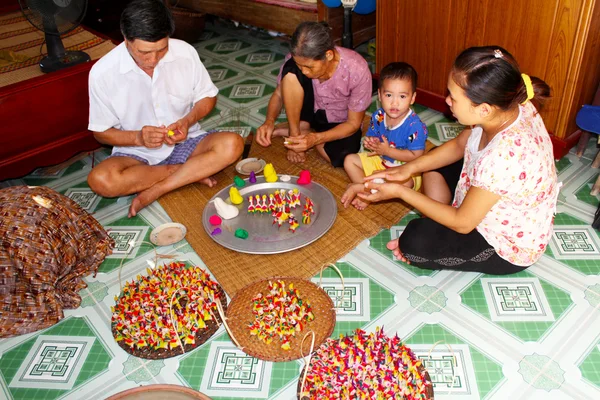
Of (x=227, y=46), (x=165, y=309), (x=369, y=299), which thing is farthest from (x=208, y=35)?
(x=369, y=299)

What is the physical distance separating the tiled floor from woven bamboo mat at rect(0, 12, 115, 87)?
1319mm

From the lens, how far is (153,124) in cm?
262

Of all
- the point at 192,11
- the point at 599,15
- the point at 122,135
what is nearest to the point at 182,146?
the point at 122,135

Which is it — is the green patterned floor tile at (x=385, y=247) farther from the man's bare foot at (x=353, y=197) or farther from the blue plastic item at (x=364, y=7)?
the blue plastic item at (x=364, y=7)

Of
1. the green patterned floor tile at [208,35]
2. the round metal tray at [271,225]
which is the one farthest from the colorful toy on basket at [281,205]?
the green patterned floor tile at [208,35]

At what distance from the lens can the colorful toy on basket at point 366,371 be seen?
61.6 inches

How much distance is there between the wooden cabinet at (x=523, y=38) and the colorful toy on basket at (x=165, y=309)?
192 cm

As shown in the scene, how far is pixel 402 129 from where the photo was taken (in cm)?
234

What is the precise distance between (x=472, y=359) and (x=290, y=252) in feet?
2.92

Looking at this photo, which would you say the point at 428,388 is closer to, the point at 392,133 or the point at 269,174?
the point at 392,133

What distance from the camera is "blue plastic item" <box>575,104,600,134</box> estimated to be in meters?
2.29

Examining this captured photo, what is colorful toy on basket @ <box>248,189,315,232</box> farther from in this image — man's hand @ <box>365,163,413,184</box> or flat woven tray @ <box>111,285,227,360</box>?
flat woven tray @ <box>111,285,227,360</box>

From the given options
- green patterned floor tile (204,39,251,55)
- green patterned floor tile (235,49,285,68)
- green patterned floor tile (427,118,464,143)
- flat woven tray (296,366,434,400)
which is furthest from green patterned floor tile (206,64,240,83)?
flat woven tray (296,366,434,400)

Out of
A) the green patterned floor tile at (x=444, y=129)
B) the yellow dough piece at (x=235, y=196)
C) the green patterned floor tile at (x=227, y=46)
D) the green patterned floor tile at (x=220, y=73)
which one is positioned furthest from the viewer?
the green patterned floor tile at (x=227, y=46)
